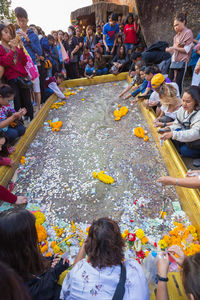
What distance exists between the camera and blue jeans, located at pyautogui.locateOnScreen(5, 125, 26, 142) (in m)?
2.84

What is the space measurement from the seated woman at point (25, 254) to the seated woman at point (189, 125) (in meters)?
1.99

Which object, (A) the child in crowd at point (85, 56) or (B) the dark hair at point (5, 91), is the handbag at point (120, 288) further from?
(A) the child in crowd at point (85, 56)

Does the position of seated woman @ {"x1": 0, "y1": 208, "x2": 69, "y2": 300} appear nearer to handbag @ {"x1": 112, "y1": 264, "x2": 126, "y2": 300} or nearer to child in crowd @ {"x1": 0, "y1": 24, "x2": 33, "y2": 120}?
handbag @ {"x1": 112, "y1": 264, "x2": 126, "y2": 300}

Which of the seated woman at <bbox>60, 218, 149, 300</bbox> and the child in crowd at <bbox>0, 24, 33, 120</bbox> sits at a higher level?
the child in crowd at <bbox>0, 24, 33, 120</bbox>

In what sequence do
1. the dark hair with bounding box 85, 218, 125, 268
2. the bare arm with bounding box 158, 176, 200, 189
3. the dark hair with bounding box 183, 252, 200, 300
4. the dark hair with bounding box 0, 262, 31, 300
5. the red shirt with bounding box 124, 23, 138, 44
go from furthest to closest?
the red shirt with bounding box 124, 23, 138, 44
the bare arm with bounding box 158, 176, 200, 189
the dark hair with bounding box 85, 218, 125, 268
the dark hair with bounding box 183, 252, 200, 300
the dark hair with bounding box 0, 262, 31, 300

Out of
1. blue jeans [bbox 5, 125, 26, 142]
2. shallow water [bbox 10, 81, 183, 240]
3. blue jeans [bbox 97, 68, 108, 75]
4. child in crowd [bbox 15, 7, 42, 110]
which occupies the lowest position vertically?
shallow water [bbox 10, 81, 183, 240]

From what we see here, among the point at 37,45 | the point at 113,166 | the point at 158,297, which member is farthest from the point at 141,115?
the point at 158,297

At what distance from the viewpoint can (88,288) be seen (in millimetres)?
1033

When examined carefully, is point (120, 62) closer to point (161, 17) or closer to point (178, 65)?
point (161, 17)

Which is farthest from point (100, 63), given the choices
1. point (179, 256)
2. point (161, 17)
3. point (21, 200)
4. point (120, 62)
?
point (179, 256)

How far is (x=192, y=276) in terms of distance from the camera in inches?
34.1

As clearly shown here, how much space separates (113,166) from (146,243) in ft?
3.78

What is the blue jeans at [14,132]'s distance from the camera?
2845mm

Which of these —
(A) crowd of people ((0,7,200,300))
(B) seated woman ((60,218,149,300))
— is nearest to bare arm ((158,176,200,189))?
(A) crowd of people ((0,7,200,300))
